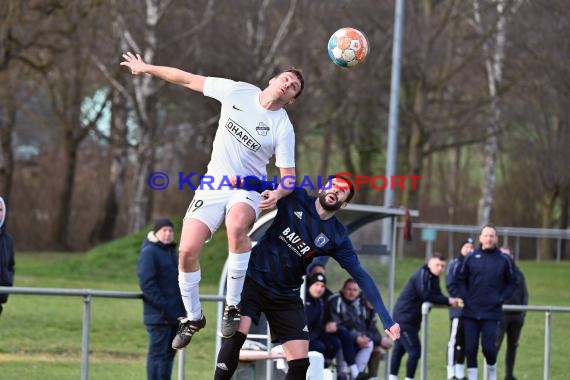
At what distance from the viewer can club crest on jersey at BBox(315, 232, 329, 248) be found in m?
9.17

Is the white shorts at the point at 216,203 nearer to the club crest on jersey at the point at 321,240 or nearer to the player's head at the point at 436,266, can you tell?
the club crest on jersey at the point at 321,240

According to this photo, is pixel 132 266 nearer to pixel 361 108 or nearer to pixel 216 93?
pixel 361 108

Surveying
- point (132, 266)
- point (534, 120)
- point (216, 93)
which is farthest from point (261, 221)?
point (534, 120)

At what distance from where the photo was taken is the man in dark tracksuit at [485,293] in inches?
547

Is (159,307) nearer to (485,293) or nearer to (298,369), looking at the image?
(298,369)

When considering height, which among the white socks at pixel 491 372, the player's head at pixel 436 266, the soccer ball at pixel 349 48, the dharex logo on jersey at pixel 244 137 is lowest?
the white socks at pixel 491 372

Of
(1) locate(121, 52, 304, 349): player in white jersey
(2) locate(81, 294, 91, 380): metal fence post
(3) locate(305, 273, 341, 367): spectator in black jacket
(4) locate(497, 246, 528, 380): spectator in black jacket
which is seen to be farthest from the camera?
(4) locate(497, 246, 528, 380): spectator in black jacket

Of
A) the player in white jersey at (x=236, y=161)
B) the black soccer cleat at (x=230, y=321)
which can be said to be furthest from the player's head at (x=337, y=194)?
the black soccer cleat at (x=230, y=321)

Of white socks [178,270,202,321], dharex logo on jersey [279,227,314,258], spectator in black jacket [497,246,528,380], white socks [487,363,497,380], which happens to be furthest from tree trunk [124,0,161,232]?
dharex logo on jersey [279,227,314,258]

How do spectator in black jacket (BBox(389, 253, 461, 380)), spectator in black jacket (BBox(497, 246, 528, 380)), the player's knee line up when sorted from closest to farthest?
the player's knee, spectator in black jacket (BBox(389, 253, 461, 380)), spectator in black jacket (BBox(497, 246, 528, 380))

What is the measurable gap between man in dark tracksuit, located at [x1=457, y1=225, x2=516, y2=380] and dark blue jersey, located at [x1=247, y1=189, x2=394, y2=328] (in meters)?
4.94

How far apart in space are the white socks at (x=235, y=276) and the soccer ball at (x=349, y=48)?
6.82 ft

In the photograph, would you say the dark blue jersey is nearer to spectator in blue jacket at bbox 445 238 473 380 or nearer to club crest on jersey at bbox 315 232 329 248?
club crest on jersey at bbox 315 232 329 248

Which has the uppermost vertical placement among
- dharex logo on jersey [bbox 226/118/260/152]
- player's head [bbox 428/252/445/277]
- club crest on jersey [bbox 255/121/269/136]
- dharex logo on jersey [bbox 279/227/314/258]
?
club crest on jersey [bbox 255/121/269/136]
